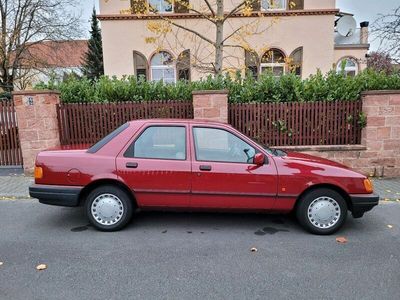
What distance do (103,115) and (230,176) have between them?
4.55 metres

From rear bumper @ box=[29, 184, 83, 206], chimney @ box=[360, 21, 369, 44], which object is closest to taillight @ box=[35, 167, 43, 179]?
rear bumper @ box=[29, 184, 83, 206]

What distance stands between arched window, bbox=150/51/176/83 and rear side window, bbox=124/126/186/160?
1158cm

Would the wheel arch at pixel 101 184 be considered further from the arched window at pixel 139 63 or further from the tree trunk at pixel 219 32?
the arched window at pixel 139 63

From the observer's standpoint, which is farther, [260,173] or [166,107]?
[166,107]

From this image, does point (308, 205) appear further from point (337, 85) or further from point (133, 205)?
point (337, 85)

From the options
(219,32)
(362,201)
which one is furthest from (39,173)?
(219,32)

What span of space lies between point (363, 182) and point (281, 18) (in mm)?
12773

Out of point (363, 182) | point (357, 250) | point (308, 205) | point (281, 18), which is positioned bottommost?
point (357, 250)

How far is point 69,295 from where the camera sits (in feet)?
9.51

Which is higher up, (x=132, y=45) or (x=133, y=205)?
(x=132, y=45)

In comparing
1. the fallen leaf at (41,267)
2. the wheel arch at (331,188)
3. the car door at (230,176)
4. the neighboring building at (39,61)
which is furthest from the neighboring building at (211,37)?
the fallen leaf at (41,267)

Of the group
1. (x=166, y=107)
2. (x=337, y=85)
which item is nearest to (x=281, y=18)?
(x=337, y=85)

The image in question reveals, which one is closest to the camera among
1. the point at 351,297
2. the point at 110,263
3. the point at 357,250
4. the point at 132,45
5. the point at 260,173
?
the point at 351,297

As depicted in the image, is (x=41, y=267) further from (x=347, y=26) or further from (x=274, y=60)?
(x=347, y=26)
